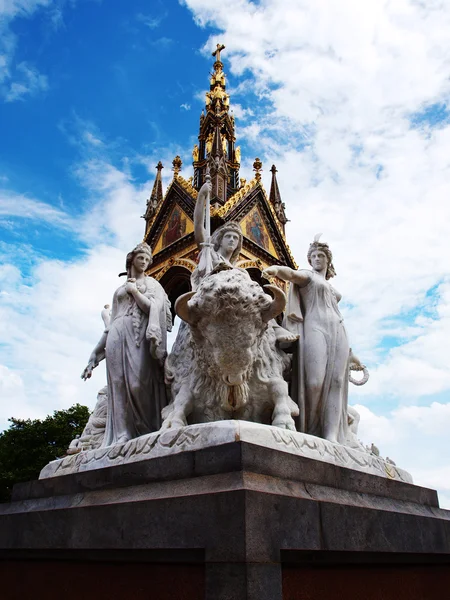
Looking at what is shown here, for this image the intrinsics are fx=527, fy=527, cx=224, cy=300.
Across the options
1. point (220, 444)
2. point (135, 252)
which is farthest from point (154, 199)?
point (220, 444)

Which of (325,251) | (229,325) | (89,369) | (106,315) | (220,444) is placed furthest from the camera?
(106,315)

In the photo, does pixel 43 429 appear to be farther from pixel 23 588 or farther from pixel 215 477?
pixel 215 477

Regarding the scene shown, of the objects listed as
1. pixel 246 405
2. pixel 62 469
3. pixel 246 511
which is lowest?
pixel 246 511

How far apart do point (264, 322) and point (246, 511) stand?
1870 millimetres

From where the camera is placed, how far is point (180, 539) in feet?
9.48

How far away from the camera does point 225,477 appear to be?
120 inches

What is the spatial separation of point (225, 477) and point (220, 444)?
277 mm

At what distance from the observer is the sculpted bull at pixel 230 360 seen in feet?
13.3

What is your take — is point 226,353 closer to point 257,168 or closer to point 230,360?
point 230,360

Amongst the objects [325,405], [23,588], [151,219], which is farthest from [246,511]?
[151,219]

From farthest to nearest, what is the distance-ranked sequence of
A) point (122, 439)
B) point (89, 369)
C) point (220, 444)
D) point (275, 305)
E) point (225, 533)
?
point (89, 369)
point (122, 439)
point (275, 305)
point (220, 444)
point (225, 533)

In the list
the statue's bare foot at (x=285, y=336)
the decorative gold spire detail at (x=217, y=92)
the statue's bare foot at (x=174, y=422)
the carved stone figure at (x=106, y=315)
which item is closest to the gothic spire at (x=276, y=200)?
the decorative gold spire detail at (x=217, y=92)

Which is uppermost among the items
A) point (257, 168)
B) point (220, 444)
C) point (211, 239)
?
point (257, 168)

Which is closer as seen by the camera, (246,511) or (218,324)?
(246,511)
